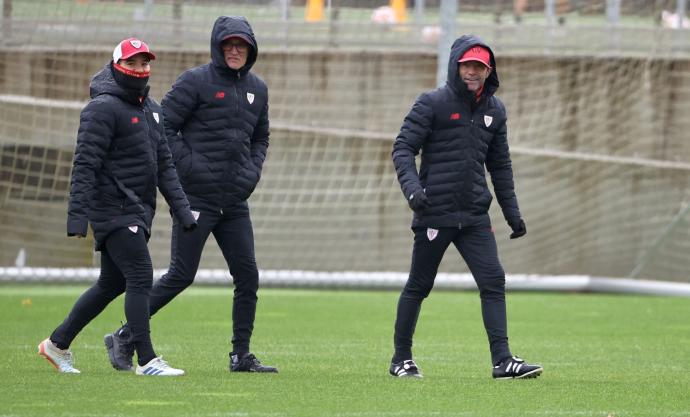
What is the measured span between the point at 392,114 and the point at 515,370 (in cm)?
1149

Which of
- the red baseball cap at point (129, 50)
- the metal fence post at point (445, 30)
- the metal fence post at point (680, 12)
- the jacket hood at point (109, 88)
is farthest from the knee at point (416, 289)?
the metal fence post at point (680, 12)

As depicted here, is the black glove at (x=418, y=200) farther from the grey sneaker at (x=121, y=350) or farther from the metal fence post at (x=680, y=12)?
the metal fence post at (x=680, y=12)

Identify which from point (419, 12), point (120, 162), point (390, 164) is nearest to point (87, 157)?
point (120, 162)

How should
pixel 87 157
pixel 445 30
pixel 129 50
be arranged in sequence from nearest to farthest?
pixel 87 157, pixel 129 50, pixel 445 30

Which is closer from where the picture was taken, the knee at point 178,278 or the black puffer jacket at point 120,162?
the black puffer jacket at point 120,162

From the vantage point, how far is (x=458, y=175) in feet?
34.0

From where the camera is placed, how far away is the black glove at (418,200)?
10.1 m

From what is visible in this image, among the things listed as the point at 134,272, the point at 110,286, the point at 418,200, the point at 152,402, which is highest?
the point at 418,200

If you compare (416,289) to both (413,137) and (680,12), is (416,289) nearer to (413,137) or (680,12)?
(413,137)

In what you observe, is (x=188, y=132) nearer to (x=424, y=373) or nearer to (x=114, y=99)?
(x=114, y=99)

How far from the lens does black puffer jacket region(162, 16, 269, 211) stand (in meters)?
10.4

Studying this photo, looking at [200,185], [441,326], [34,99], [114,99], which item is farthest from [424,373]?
[34,99]

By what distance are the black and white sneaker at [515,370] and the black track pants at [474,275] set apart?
0.06m

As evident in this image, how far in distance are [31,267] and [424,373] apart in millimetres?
10032
